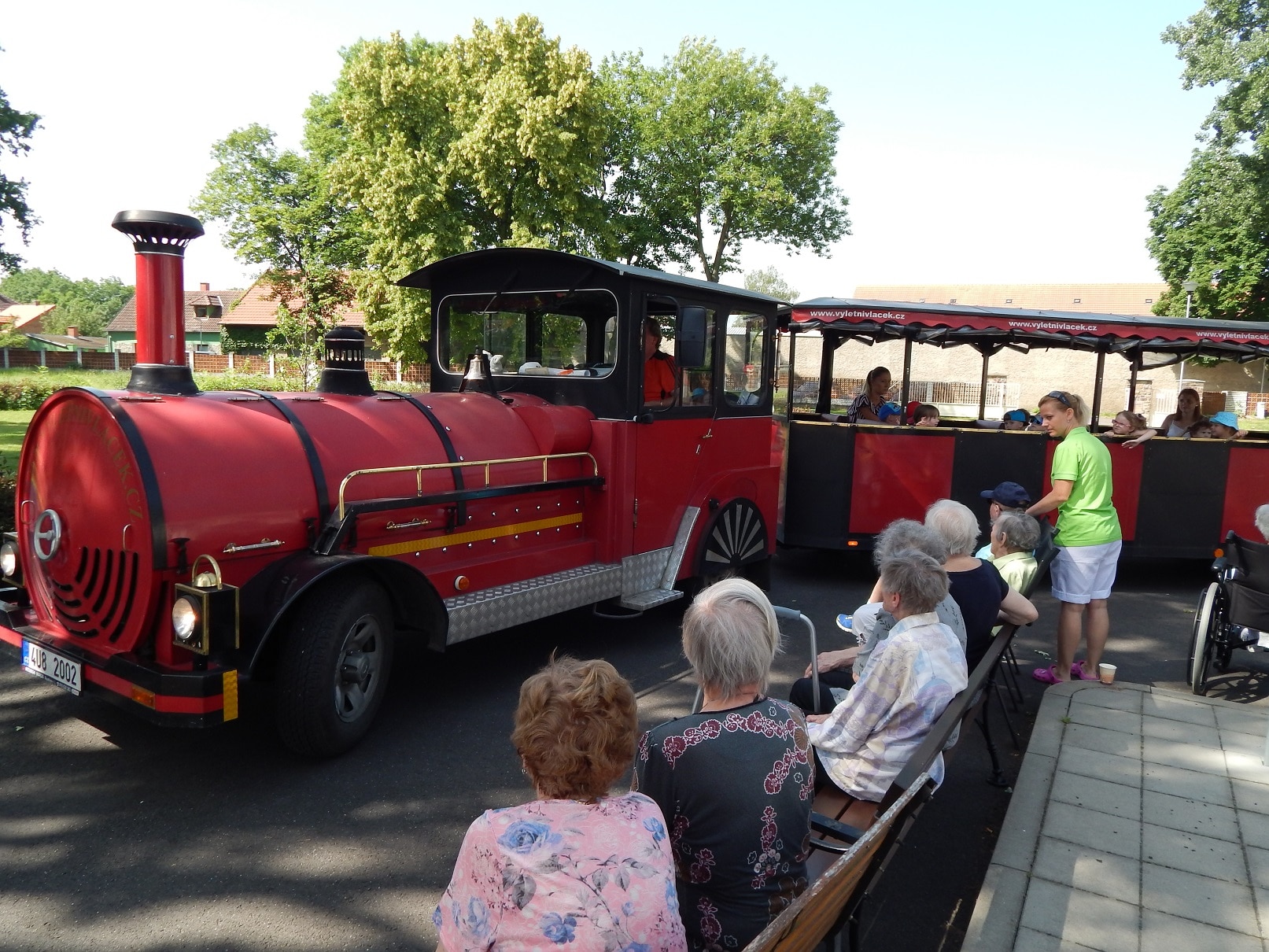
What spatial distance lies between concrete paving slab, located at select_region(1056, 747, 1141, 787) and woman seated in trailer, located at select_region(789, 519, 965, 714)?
105 centimetres

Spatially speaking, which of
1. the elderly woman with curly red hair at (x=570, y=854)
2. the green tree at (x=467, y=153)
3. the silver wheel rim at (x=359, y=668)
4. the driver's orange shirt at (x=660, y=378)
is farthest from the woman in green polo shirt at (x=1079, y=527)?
the green tree at (x=467, y=153)

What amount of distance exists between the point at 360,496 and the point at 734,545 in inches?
125

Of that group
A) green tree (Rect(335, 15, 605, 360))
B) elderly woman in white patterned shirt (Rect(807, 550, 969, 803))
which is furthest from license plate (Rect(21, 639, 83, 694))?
green tree (Rect(335, 15, 605, 360))

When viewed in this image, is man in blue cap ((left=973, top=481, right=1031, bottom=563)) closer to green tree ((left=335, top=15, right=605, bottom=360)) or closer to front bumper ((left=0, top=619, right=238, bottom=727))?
front bumper ((left=0, top=619, right=238, bottom=727))

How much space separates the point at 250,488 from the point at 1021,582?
3.70 metres

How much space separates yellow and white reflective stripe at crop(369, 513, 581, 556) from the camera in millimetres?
4395

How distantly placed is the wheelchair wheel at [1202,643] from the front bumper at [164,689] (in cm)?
Result: 508

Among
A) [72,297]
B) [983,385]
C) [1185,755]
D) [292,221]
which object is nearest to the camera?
[1185,755]

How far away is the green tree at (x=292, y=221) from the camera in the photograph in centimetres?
2745

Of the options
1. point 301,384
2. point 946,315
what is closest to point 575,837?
point 946,315

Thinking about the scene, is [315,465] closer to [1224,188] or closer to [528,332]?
[528,332]

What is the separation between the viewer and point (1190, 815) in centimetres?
361

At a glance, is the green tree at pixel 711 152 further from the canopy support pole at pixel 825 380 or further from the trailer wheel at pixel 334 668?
the trailer wheel at pixel 334 668

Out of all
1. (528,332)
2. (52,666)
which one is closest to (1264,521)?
(528,332)
